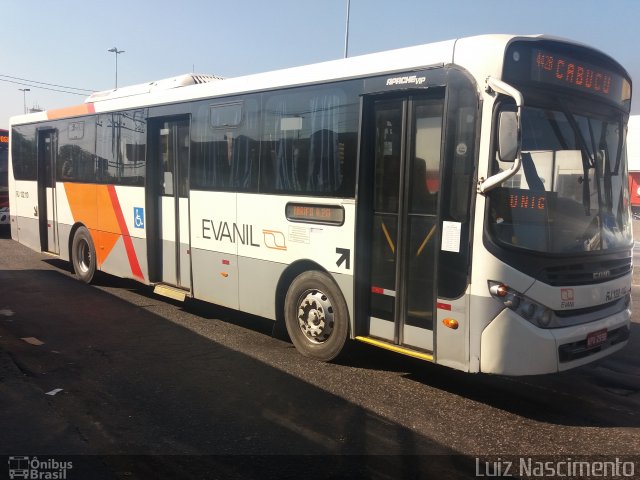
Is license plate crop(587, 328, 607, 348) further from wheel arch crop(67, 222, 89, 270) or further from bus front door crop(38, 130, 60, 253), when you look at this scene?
bus front door crop(38, 130, 60, 253)

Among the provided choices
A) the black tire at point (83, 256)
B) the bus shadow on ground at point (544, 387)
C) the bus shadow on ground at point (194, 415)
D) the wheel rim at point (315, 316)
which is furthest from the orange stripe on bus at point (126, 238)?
the wheel rim at point (315, 316)

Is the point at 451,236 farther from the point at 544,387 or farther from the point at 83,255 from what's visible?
the point at 83,255

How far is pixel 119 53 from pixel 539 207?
143 ft

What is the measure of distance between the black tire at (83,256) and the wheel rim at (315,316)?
553cm

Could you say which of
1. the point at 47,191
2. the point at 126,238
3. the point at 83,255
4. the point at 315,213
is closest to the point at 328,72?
the point at 315,213

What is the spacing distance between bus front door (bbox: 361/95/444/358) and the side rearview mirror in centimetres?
70

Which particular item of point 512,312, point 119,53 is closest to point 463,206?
point 512,312

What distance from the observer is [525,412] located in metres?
5.10

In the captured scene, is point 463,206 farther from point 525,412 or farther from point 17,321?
point 17,321

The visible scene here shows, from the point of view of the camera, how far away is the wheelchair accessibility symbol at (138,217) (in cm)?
880

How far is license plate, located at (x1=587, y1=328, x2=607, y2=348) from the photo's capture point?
5.07m

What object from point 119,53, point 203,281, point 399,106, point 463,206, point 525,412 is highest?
point 119,53

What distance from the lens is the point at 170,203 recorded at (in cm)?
842

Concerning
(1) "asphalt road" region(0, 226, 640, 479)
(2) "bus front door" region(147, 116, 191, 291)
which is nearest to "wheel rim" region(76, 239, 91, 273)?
(2) "bus front door" region(147, 116, 191, 291)
